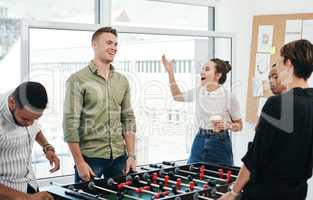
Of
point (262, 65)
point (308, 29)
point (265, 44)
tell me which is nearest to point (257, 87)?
point (262, 65)

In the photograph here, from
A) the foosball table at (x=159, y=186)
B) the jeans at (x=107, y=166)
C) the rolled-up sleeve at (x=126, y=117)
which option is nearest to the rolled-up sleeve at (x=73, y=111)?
the jeans at (x=107, y=166)

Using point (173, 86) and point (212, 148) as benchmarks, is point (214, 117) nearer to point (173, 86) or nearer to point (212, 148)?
point (212, 148)

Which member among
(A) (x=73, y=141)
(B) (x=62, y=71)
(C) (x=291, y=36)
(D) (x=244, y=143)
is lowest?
(D) (x=244, y=143)

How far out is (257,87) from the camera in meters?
4.74

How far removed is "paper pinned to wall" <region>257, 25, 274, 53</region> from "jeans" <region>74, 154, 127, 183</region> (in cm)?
220

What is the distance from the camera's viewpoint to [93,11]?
13.4ft

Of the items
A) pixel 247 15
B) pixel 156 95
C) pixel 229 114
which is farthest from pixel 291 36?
pixel 156 95

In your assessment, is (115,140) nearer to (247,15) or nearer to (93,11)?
(93,11)

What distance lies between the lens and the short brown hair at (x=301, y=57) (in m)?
2.04

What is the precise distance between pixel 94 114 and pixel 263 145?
1.44m

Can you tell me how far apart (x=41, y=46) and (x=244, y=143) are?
2504mm

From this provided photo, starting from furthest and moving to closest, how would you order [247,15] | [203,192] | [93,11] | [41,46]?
[247,15], [93,11], [41,46], [203,192]

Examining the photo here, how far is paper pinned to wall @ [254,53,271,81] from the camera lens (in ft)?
15.2

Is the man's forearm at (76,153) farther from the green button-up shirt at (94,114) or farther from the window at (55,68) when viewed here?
the window at (55,68)
